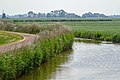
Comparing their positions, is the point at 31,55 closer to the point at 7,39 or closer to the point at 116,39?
the point at 7,39

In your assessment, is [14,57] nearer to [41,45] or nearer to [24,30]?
[41,45]

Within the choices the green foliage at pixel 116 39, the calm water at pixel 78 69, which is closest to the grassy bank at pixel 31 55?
the calm water at pixel 78 69

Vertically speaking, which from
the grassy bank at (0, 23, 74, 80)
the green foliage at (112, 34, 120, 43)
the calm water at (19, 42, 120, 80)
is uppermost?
the grassy bank at (0, 23, 74, 80)

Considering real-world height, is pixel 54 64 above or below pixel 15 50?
below

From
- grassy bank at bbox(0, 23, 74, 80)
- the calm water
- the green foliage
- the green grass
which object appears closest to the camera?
grassy bank at bbox(0, 23, 74, 80)

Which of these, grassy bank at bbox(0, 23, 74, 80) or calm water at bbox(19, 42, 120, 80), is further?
calm water at bbox(19, 42, 120, 80)

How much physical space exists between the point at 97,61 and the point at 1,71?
1317 centimetres

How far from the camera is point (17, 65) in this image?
69.6ft

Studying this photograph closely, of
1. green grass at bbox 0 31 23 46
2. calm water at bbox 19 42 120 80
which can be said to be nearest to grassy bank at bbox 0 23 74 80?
calm water at bbox 19 42 120 80

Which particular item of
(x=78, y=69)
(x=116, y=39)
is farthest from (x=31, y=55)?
(x=116, y=39)

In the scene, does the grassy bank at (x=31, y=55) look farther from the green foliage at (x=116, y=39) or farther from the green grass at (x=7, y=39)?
the green foliage at (x=116, y=39)

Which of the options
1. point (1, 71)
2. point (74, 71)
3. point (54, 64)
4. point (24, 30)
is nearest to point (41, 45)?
point (54, 64)

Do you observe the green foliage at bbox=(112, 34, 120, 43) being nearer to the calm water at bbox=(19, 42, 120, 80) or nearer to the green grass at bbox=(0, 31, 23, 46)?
the green grass at bbox=(0, 31, 23, 46)

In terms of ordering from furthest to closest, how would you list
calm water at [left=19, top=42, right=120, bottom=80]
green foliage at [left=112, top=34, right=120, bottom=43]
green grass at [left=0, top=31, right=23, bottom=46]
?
1. green foliage at [left=112, top=34, right=120, bottom=43]
2. green grass at [left=0, top=31, right=23, bottom=46]
3. calm water at [left=19, top=42, right=120, bottom=80]
